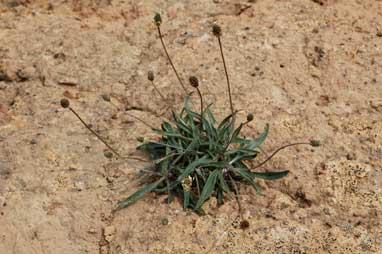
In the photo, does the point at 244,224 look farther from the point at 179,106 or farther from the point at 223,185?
the point at 179,106

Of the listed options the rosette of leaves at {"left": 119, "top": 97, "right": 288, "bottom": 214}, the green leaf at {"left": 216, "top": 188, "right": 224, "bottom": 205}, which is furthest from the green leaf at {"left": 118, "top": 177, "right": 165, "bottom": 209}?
the green leaf at {"left": 216, "top": 188, "right": 224, "bottom": 205}

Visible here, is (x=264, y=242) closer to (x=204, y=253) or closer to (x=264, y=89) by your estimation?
(x=204, y=253)

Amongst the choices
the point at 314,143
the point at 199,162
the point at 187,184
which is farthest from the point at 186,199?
the point at 314,143

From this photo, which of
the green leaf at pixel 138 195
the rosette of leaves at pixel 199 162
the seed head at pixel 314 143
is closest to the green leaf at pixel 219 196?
the rosette of leaves at pixel 199 162

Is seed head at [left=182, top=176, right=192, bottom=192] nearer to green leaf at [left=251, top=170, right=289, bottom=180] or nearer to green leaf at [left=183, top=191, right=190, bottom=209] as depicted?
green leaf at [left=183, top=191, right=190, bottom=209]

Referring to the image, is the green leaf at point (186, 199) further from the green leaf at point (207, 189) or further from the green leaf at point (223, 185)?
the green leaf at point (223, 185)

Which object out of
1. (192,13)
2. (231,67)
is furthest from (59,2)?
(231,67)
